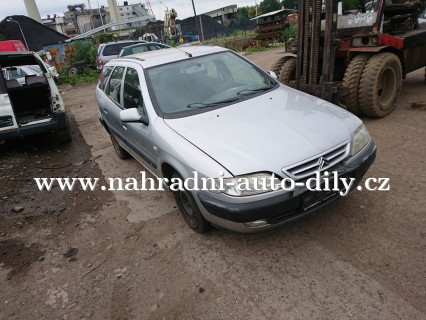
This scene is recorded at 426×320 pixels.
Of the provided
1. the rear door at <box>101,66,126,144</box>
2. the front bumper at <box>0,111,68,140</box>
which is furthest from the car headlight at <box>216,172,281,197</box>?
the front bumper at <box>0,111,68,140</box>

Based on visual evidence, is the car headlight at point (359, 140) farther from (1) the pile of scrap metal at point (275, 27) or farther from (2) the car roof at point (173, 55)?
(1) the pile of scrap metal at point (275, 27)

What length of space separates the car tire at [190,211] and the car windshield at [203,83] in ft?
2.50

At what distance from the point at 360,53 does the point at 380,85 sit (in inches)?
24.9

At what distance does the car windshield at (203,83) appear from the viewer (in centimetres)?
296

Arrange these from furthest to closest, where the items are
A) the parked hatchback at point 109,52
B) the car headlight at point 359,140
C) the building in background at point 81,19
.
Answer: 1. the building in background at point 81,19
2. the parked hatchback at point 109,52
3. the car headlight at point 359,140

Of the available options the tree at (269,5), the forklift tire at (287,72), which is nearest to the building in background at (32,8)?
the tree at (269,5)

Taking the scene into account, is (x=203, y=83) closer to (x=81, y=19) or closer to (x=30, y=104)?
(x=30, y=104)

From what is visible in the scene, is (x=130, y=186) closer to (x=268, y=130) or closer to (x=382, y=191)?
(x=268, y=130)

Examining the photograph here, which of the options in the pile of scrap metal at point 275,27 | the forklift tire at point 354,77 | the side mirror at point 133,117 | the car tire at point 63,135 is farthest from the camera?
the pile of scrap metal at point 275,27

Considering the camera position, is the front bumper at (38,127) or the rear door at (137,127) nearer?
the rear door at (137,127)

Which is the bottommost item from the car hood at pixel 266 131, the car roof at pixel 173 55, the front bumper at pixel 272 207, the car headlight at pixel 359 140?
the front bumper at pixel 272 207

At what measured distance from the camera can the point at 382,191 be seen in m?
3.05

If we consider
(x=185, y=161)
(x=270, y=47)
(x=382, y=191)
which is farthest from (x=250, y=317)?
(x=270, y=47)

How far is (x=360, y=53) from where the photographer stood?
16.2ft
